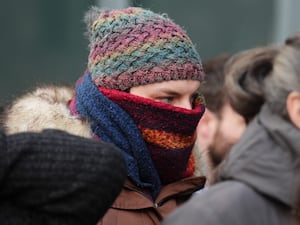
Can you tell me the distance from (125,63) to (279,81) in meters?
0.73

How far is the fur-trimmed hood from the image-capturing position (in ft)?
8.68

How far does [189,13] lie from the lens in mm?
5145

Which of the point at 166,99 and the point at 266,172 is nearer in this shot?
the point at 266,172

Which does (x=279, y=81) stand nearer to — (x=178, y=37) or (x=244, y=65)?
(x=244, y=65)

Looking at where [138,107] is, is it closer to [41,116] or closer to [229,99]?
[41,116]

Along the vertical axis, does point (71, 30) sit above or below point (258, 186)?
below

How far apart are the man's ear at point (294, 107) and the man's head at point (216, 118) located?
1.22 m

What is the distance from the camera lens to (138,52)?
2.72 m

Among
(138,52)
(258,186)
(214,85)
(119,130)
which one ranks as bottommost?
(214,85)

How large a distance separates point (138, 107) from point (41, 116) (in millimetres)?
313

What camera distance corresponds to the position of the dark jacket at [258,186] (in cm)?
201

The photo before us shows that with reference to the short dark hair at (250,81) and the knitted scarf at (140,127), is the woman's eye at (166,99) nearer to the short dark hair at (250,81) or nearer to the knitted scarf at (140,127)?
the knitted scarf at (140,127)

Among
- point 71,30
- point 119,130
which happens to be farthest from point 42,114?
point 71,30

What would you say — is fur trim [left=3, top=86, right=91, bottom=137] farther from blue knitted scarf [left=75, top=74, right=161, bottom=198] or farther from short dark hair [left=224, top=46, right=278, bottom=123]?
short dark hair [left=224, top=46, right=278, bottom=123]
